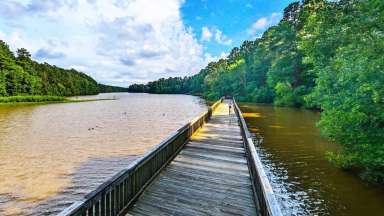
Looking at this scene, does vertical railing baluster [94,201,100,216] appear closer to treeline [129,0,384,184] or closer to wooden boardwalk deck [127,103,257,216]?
wooden boardwalk deck [127,103,257,216]

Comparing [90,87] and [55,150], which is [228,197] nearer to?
[55,150]

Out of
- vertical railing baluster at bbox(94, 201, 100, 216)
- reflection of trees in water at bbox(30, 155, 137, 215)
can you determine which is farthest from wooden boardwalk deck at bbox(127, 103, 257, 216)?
reflection of trees in water at bbox(30, 155, 137, 215)

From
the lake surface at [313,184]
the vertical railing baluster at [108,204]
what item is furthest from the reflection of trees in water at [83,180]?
the lake surface at [313,184]

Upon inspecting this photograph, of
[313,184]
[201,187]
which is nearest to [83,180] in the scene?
[201,187]

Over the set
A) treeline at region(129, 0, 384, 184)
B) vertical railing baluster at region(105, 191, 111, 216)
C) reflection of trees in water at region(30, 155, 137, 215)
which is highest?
treeline at region(129, 0, 384, 184)

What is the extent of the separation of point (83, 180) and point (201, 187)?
5.54 metres

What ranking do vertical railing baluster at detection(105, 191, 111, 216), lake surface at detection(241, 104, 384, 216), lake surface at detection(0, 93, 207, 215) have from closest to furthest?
1. vertical railing baluster at detection(105, 191, 111, 216)
2. lake surface at detection(241, 104, 384, 216)
3. lake surface at detection(0, 93, 207, 215)

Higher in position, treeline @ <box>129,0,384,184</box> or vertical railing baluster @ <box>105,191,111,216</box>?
treeline @ <box>129,0,384,184</box>

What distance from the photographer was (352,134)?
947cm

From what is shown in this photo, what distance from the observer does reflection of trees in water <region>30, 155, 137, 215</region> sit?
7.82 metres

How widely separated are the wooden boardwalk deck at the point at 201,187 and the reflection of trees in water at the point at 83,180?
309cm

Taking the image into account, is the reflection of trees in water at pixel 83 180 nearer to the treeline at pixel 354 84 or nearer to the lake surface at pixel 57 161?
the lake surface at pixel 57 161

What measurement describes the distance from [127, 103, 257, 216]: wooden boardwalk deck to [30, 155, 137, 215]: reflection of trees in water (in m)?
3.09

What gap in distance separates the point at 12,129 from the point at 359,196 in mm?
23635
